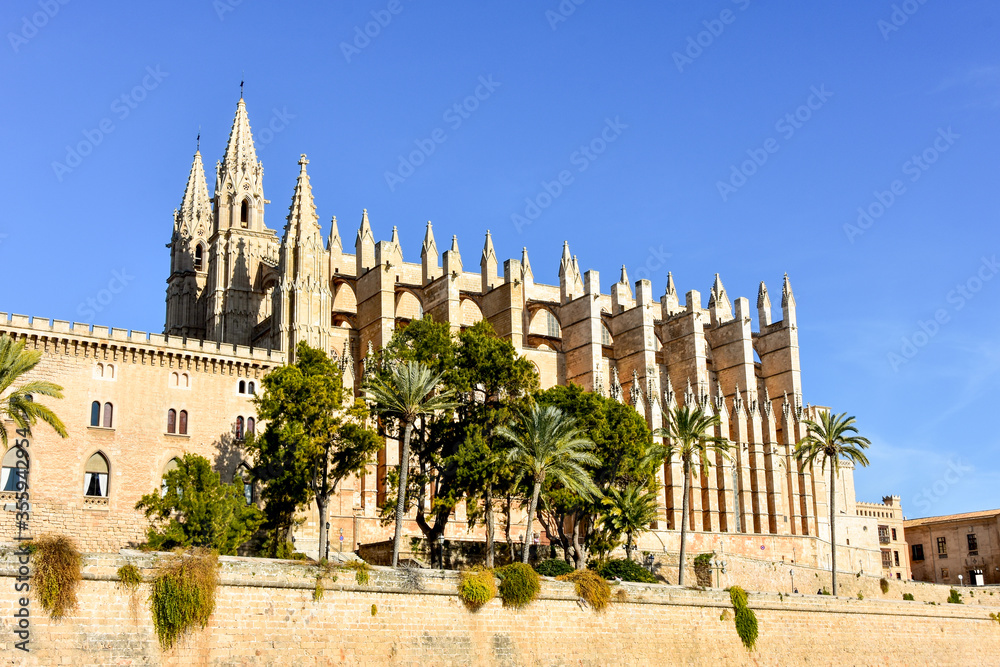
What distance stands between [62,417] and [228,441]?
6.10 meters

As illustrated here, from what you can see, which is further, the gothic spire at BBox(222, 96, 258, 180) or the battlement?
the gothic spire at BBox(222, 96, 258, 180)

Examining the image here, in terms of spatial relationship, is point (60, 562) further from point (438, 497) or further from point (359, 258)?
point (359, 258)

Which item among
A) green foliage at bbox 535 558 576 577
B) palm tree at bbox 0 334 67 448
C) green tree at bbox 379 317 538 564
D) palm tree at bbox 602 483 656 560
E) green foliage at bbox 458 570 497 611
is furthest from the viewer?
palm tree at bbox 602 483 656 560

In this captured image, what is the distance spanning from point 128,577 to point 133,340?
747 inches

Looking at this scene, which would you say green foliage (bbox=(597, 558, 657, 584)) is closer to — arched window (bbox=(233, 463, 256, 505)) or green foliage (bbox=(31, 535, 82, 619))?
arched window (bbox=(233, 463, 256, 505))

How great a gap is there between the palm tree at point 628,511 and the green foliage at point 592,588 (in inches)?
302

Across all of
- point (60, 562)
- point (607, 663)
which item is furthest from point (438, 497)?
point (60, 562)

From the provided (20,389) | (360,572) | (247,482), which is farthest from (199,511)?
(360,572)

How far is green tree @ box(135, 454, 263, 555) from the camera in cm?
3606

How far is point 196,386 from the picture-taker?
44.1 m

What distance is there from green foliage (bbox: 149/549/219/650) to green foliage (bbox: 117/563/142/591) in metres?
0.44

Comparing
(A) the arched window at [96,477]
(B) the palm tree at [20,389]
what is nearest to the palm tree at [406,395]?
(B) the palm tree at [20,389]

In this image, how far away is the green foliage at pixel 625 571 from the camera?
40.6 m

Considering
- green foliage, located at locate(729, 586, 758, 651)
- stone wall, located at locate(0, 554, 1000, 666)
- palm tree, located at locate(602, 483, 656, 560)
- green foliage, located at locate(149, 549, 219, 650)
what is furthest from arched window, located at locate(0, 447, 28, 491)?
green foliage, located at locate(729, 586, 758, 651)
